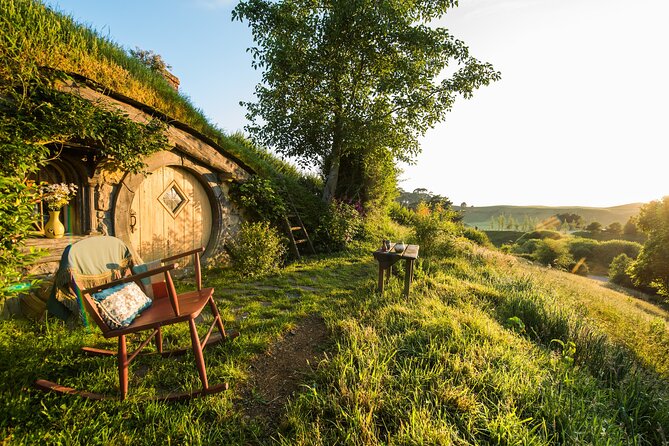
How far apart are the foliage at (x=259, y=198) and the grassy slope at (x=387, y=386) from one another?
3302 mm

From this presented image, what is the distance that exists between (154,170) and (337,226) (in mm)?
5201

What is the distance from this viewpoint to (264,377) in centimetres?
272

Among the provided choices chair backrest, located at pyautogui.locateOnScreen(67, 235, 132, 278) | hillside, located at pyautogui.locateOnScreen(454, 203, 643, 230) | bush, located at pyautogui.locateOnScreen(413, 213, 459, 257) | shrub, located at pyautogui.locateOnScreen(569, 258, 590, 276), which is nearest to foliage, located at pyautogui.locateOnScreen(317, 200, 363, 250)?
bush, located at pyautogui.locateOnScreen(413, 213, 459, 257)

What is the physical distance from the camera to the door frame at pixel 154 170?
4910 millimetres

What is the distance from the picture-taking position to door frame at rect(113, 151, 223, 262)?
491cm

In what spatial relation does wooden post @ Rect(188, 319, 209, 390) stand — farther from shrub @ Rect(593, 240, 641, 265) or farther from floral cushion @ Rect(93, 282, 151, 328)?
shrub @ Rect(593, 240, 641, 265)

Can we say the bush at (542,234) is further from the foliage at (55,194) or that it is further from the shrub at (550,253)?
the foliage at (55,194)

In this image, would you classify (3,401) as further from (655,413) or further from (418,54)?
(418,54)

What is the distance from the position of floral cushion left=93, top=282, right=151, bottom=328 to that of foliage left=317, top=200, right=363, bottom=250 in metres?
6.15

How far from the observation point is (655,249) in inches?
493

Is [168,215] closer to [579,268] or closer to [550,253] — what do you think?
[550,253]

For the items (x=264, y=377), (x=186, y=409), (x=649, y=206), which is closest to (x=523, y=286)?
(x=264, y=377)

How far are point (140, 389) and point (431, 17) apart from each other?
1145 cm

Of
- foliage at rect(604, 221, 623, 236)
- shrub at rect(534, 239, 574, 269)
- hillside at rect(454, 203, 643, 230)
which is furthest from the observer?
hillside at rect(454, 203, 643, 230)
